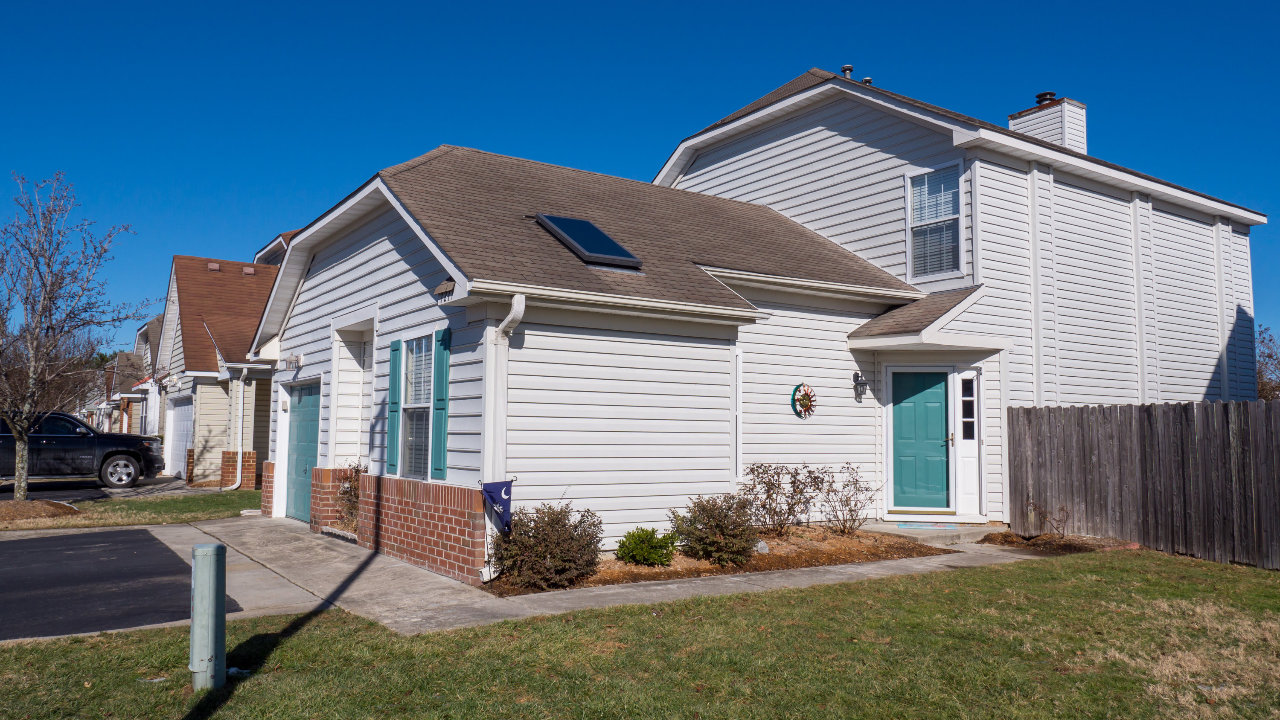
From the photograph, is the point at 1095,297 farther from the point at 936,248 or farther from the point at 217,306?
the point at 217,306

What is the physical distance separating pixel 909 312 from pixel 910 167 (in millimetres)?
2536

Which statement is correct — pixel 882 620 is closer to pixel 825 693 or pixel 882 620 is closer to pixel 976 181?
pixel 825 693

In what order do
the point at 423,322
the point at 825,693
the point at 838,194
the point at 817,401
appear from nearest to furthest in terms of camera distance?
the point at 825,693 < the point at 423,322 < the point at 817,401 < the point at 838,194

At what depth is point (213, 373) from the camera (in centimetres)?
2109

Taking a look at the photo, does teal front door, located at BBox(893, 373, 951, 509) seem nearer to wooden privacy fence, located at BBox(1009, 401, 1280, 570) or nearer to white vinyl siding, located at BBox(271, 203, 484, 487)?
wooden privacy fence, located at BBox(1009, 401, 1280, 570)

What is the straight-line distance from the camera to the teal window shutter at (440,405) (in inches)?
366

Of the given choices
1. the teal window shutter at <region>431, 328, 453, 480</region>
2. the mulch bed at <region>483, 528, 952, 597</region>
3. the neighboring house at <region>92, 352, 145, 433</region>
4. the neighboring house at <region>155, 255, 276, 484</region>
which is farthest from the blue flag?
the neighboring house at <region>92, 352, 145, 433</region>

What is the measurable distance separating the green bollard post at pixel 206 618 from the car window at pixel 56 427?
58.2 feet

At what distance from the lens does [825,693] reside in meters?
5.11

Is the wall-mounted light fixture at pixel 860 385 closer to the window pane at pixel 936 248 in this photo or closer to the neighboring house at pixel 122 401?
the window pane at pixel 936 248

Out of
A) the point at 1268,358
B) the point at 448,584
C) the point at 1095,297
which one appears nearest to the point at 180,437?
the point at 448,584

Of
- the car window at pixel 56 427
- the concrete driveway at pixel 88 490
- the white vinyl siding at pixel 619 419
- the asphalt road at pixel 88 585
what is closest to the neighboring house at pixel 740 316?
the white vinyl siding at pixel 619 419

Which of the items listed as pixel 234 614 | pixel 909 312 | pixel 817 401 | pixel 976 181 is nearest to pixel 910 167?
pixel 976 181

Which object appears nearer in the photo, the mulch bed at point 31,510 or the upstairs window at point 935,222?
the upstairs window at point 935,222
